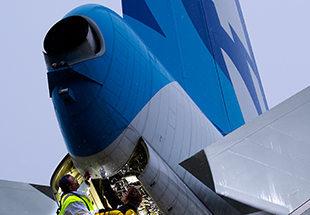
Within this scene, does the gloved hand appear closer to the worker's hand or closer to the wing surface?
the worker's hand

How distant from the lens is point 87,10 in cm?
317

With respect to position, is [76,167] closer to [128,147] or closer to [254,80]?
[128,147]

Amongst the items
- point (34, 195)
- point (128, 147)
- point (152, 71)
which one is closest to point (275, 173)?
point (128, 147)

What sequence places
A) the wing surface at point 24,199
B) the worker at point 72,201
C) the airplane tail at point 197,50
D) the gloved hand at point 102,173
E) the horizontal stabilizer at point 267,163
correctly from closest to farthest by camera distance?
1. the horizontal stabilizer at point 267,163
2. the worker at point 72,201
3. the gloved hand at point 102,173
4. the wing surface at point 24,199
5. the airplane tail at point 197,50

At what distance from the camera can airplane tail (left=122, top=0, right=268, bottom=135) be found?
6.66 m

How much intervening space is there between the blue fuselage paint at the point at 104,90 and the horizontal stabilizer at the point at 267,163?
86cm

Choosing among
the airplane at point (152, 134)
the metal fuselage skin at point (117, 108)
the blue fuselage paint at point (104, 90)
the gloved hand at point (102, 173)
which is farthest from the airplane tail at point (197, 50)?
the gloved hand at point (102, 173)

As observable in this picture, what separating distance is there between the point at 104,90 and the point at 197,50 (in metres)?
4.34

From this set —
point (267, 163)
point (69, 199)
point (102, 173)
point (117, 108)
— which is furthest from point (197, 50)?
point (69, 199)

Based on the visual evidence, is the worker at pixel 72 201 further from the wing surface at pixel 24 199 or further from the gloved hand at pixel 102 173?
the wing surface at pixel 24 199

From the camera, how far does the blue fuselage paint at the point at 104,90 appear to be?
2.84m

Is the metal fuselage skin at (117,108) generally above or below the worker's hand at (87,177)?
above

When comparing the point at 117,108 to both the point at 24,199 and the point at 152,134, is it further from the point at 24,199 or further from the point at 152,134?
the point at 24,199

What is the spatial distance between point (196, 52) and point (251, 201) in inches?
187
